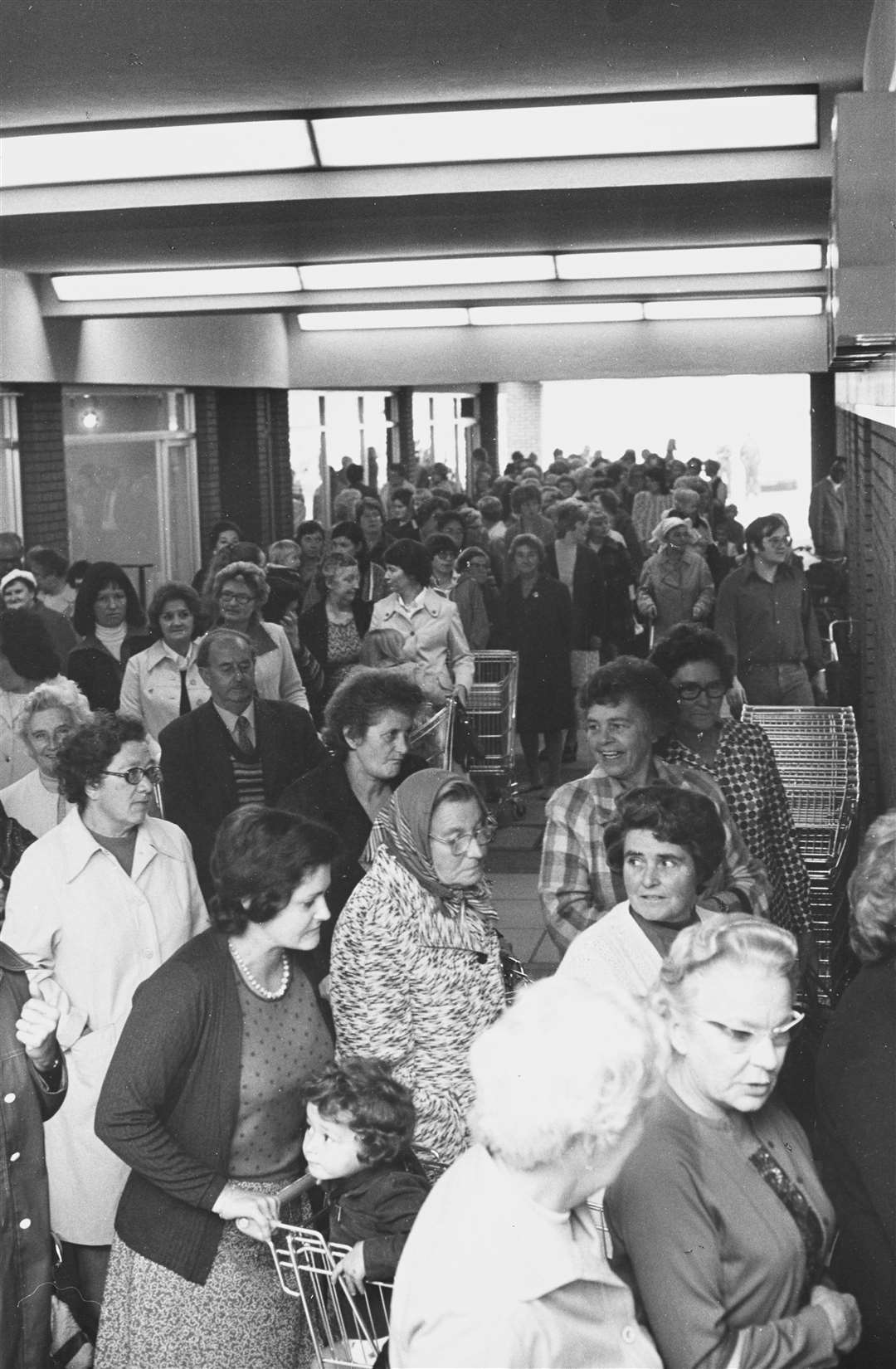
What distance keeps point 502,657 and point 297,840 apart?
8140 mm

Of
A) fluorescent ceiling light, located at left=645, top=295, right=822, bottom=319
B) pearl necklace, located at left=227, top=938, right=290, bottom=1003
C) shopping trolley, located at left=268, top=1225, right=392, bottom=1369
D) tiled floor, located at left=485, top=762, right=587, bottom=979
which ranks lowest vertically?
tiled floor, located at left=485, top=762, right=587, bottom=979

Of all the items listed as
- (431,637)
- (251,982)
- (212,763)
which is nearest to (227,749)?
(212,763)

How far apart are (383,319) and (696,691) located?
15320 mm

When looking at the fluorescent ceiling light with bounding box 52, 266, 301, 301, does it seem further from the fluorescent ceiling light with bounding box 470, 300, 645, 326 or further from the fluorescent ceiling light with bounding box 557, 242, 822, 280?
the fluorescent ceiling light with bounding box 470, 300, 645, 326

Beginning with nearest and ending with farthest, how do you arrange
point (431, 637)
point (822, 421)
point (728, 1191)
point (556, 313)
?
point (728, 1191) < point (431, 637) < point (556, 313) < point (822, 421)

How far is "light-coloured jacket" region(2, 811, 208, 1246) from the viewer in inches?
167

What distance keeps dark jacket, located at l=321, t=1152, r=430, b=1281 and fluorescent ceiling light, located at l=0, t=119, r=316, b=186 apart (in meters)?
5.39

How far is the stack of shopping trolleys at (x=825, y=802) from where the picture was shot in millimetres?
A: 6402

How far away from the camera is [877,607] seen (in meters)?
8.71

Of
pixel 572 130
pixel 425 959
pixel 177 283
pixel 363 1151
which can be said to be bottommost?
pixel 363 1151

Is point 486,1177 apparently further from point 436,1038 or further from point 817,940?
point 817,940

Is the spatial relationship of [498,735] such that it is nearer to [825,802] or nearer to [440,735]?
[440,735]

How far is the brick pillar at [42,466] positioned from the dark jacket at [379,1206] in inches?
443

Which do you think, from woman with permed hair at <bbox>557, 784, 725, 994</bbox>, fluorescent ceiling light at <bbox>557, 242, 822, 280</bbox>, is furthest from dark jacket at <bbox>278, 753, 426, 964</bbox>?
fluorescent ceiling light at <bbox>557, 242, 822, 280</bbox>
